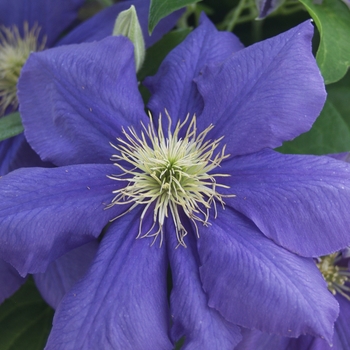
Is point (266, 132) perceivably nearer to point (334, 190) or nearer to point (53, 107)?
point (334, 190)

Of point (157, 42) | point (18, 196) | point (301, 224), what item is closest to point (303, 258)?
point (301, 224)

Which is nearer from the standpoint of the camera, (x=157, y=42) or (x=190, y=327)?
(x=190, y=327)

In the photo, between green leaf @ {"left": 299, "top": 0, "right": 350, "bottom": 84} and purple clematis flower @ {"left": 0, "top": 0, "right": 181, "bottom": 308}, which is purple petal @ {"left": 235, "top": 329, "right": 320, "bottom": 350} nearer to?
purple clematis flower @ {"left": 0, "top": 0, "right": 181, "bottom": 308}

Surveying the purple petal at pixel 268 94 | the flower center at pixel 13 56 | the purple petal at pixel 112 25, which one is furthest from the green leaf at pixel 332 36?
the flower center at pixel 13 56

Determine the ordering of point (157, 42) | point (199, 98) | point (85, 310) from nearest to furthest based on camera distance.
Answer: point (85, 310) < point (199, 98) < point (157, 42)

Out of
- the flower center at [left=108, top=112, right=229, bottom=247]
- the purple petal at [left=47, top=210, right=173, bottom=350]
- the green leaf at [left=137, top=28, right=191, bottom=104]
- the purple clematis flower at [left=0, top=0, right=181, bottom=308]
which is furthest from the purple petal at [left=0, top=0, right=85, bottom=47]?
the purple petal at [left=47, top=210, right=173, bottom=350]
